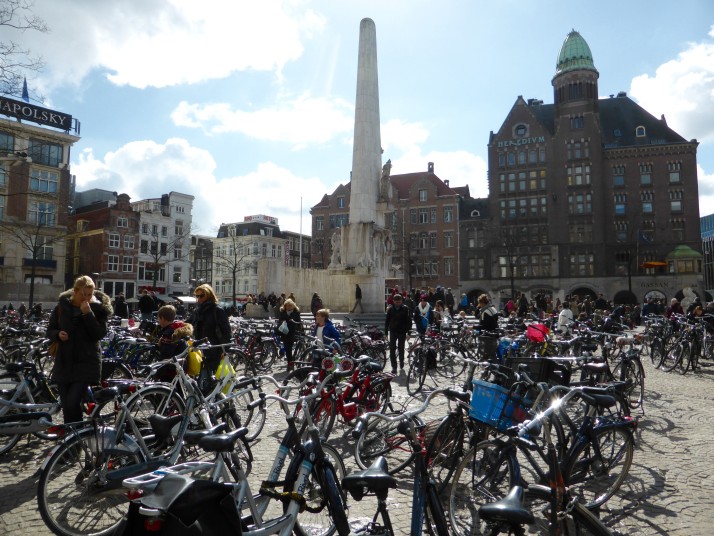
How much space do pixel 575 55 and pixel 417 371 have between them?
6183cm

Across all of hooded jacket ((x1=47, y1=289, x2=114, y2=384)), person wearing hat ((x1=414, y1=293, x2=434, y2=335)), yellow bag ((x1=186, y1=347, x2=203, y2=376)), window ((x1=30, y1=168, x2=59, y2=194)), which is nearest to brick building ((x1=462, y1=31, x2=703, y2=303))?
person wearing hat ((x1=414, y1=293, x2=434, y2=335))

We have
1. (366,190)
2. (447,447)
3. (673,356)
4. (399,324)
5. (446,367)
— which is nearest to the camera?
(447,447)

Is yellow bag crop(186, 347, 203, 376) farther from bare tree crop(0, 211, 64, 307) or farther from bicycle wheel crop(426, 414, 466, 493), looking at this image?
bare tree crop(0, 211, 64, 307)

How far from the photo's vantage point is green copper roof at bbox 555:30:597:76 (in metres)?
59.4

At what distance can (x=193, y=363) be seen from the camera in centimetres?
670

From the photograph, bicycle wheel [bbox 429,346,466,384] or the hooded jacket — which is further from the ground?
the hooded jacket

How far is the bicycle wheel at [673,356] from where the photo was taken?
41.2ft

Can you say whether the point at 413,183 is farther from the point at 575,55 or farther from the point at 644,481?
the point at 644,481

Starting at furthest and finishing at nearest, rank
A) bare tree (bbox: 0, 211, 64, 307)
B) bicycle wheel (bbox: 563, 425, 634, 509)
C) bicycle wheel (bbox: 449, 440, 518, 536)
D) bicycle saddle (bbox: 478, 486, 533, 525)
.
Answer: bare tree (bbox: 0, 211, 64, 307)
bicycle wheel (bbox: 563, 425, 634, 509)
bicycle wheel (bbox: 449, 440, 518, 536)
bicycle saddle (bbox: 478, 486, 533, 525)

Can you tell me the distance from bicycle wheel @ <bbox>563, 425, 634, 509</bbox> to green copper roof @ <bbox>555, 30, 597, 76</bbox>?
63.7 meters

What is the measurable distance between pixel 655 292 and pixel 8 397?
60.5m

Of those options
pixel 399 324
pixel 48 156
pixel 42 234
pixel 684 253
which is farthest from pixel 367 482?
pixel 684 253

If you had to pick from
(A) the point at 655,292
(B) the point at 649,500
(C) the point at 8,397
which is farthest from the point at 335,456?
(A) the point at 655,292

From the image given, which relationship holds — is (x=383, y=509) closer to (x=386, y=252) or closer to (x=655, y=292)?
(x=386, y=252)
